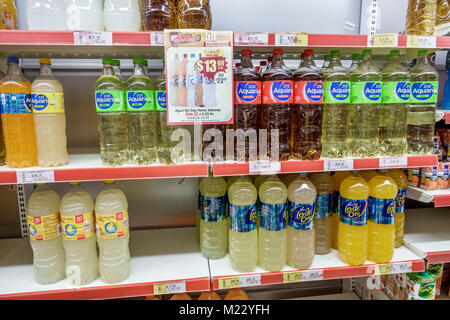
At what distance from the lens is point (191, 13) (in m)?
1.42

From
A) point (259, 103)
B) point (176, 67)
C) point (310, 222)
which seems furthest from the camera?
point (310, 222)

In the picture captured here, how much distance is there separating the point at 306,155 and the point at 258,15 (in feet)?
3.66

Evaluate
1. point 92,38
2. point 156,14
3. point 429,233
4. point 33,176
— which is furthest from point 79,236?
point 429,233

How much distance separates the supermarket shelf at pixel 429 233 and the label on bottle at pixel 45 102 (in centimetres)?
209

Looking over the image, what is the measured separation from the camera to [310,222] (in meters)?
1.49

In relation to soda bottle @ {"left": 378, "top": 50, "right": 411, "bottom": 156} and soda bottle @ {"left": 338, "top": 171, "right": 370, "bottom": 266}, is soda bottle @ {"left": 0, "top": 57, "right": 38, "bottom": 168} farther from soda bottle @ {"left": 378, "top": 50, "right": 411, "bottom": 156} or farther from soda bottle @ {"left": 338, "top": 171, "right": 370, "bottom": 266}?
soda bottle @ {"left": 378, "top": 50, "right": 411, "bottom": 156}

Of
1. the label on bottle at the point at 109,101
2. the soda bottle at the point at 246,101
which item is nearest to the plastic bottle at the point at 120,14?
the label on bottle at the point at 109,101

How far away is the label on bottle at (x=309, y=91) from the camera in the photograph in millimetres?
1354

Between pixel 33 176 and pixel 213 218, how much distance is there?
880 millimetres

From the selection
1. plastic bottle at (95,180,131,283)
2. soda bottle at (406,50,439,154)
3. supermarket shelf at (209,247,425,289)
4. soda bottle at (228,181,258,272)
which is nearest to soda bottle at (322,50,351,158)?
soda bottle at (406,50,439,154)

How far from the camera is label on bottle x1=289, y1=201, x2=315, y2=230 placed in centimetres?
146

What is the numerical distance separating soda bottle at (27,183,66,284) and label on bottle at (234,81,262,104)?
1068 millimetres
